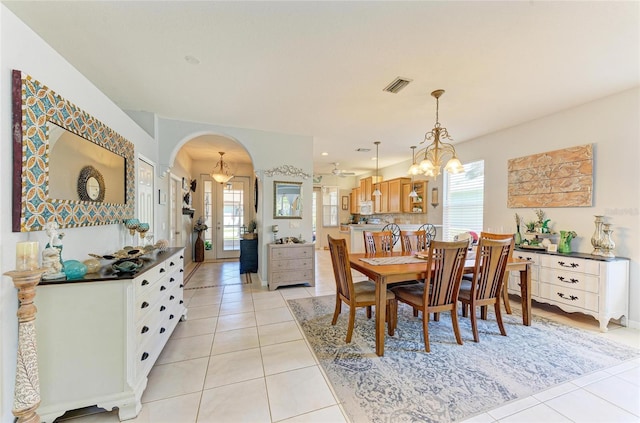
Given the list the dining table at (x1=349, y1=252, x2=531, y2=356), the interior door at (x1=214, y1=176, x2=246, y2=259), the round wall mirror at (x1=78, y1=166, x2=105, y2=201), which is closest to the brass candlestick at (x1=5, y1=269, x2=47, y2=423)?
the round wall mirror at (x1=78, y1=166, x2=105, y2=201)

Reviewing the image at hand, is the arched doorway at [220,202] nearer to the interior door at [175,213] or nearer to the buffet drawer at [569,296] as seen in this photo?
Result: the interior door at [175,213]

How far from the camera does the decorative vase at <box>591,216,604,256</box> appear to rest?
2.92 m

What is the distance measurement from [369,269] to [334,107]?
2.16m

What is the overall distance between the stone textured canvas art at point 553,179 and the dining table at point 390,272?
137 cm

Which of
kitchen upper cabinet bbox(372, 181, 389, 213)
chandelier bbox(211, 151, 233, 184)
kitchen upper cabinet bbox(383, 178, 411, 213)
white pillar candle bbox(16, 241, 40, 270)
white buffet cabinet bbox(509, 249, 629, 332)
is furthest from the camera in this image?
kitchen upper cabinet bbox(372, 181, 389, 213)

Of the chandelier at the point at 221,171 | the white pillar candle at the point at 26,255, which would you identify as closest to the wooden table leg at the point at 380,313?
the white pillar candle at the point at 26,255

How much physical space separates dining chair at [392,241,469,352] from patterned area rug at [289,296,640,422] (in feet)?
0.85

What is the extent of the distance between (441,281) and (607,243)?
226cm

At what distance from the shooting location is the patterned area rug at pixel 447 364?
1694 millimetres

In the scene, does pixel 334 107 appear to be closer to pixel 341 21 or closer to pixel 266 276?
pixel 341 21

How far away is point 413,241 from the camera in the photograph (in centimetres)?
372

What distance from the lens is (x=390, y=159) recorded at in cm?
659

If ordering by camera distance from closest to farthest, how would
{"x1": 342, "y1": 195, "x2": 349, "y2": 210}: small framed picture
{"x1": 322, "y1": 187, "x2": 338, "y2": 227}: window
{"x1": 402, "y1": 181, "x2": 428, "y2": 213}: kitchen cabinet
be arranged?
{"x1": 402, "y1": 181, "x2": 428, "y2": 213}: kitchen cabinet → {"x1": 322, "y1": 187, "x2": 338, "y2": 227}: window → {"x1": 342, "y1": 195, "x2": 349, "y2": 210}: small framed picture

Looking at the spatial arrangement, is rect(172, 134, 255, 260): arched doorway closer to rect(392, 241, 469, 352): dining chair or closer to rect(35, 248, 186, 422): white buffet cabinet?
rect(35, 248, 186, 422): white buffet cabinet
